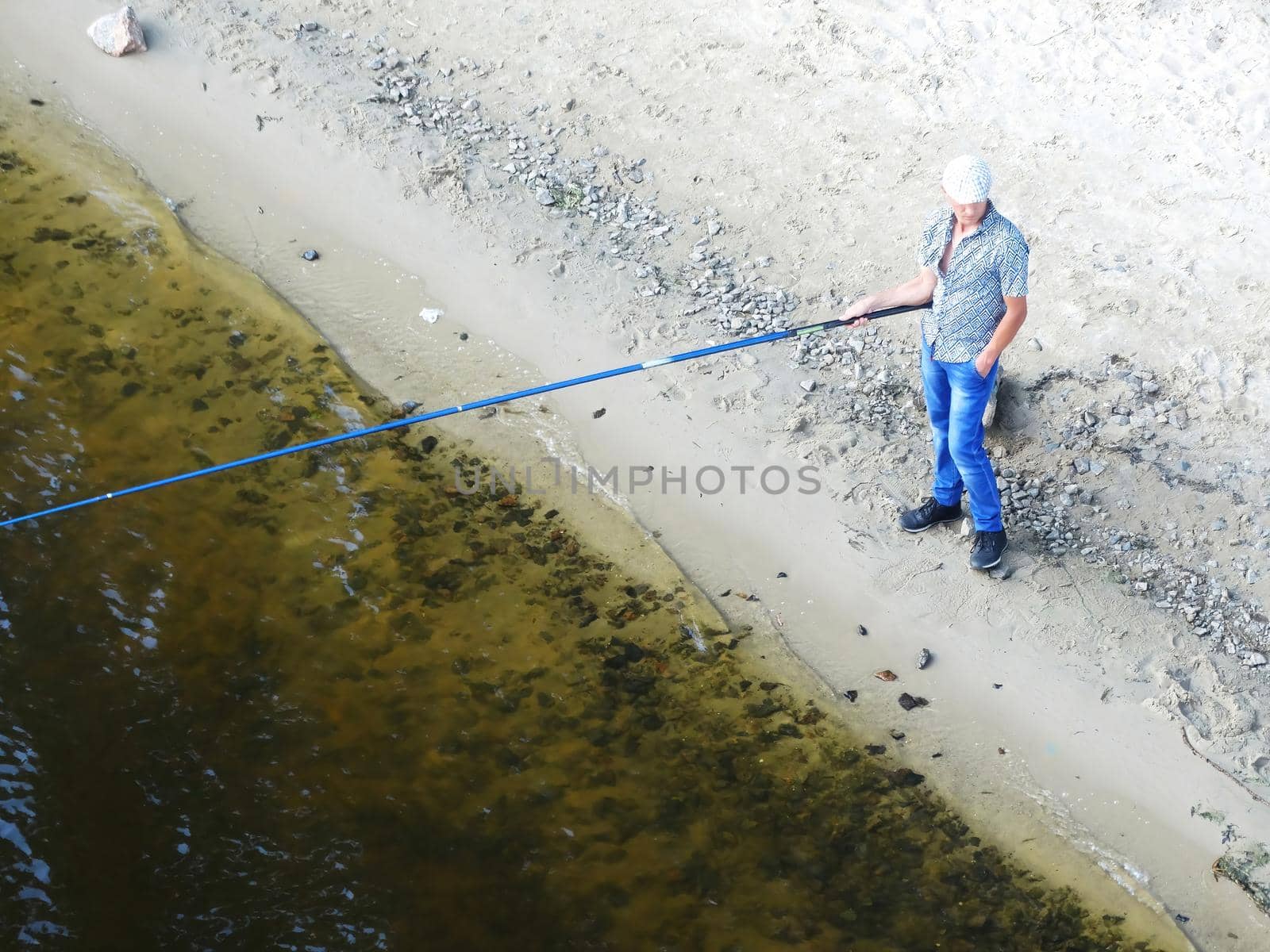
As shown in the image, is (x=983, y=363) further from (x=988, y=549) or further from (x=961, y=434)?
(x=988, y=549)

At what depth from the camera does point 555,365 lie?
5.07m

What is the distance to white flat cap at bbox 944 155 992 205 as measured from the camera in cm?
336

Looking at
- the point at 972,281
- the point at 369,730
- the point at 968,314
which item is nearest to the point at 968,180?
the point at 972,281

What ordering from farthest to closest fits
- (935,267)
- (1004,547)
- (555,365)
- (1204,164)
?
1. (1204,164)
2. (555,365)
3. (1004,547)
4. (935,267)

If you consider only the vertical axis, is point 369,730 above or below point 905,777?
below

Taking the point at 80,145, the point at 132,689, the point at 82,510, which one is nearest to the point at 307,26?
the point at 80,145

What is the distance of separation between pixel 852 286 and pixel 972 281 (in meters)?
1.70

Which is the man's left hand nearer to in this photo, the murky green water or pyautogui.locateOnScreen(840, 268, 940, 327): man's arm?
pyautogui.locateOnScreen(840, 268, 940, 327): man's arm

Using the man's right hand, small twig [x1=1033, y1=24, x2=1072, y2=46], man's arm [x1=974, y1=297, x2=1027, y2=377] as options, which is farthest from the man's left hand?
small twig [x1=1033, y1=24, x2=1072, y2=46]

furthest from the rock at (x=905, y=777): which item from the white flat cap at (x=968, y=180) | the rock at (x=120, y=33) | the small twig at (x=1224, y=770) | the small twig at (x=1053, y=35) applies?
the rock at (x=120, y=33)

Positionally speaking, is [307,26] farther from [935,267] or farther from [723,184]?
[935,267]

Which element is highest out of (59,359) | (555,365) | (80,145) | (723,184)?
(723,184)

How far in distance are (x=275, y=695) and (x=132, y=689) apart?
54 cm

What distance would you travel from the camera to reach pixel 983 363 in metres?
3.76
